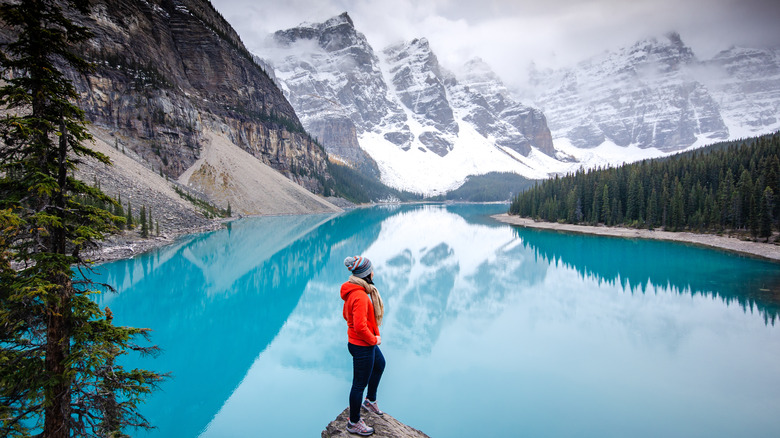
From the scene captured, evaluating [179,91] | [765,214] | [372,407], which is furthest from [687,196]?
[179,91]

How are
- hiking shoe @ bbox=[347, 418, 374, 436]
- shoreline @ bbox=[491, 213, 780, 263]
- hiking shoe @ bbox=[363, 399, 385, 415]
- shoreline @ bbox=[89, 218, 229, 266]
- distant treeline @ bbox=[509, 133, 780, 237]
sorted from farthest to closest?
distant treeline @ bbox=[509, 133, 780, 237], shoreline @ bbox=[491, 213, 780, 263], shoreline @ bbox=[89, 218, 229, 266], hiking shoe @ bbox=[363, 399, 385, 415], hiking shoe @ bbox=[347, 418, 374, 436]

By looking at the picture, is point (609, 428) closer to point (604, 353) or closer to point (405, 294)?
point (604, 353)

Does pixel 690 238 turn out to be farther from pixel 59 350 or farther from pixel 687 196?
pixel 59 350

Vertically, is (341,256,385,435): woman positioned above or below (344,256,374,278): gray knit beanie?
below

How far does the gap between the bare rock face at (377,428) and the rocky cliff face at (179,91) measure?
59.3m

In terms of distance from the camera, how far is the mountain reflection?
19.2 metres

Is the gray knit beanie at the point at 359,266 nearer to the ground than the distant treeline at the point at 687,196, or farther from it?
nearer to the ground

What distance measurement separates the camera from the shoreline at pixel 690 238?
104ft

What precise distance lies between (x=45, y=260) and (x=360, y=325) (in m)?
3.65

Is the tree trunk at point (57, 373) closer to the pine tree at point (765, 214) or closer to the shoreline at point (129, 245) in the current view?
the shoreline at point (129, 245)

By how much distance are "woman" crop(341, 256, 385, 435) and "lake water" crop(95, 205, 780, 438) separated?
348cm

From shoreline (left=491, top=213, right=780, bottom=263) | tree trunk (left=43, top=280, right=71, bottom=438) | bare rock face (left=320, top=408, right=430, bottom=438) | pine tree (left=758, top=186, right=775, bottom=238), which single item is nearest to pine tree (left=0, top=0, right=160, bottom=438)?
tree trunk (left=43, top=280, right=71, bottom=438)

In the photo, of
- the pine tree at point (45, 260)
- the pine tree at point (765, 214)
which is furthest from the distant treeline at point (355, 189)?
the pine tree at point (45, 260)

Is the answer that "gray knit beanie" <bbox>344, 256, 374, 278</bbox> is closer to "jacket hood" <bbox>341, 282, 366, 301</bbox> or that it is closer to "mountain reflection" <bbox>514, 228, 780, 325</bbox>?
"jacket hood" <bbox>341, 282, 366, 301</bbox>
